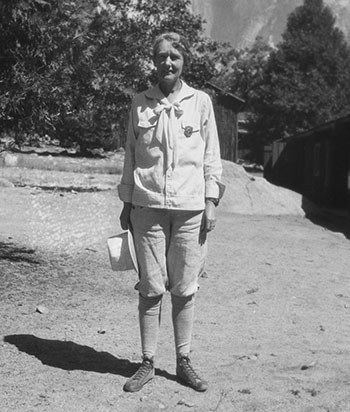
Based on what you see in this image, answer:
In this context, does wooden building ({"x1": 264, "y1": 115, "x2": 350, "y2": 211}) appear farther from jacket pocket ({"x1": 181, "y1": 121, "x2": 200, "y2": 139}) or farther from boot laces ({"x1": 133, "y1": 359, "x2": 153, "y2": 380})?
boot laces ({"x1": 133, "y1": 359, "x2": 153, "y2": 380})

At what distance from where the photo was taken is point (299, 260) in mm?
9922

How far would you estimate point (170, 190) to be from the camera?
421 centimetres

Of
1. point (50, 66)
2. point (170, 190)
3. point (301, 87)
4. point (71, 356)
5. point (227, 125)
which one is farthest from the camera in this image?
point (301, 87)

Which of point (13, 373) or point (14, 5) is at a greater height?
point (14, 5)

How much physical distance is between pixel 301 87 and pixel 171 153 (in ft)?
131

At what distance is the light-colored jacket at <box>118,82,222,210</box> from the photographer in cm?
423

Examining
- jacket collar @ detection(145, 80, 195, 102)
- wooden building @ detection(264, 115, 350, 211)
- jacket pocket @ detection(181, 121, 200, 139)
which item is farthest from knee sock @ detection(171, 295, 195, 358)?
wooden building @ detection(264, 115, 350, 211)

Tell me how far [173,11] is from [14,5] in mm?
12774

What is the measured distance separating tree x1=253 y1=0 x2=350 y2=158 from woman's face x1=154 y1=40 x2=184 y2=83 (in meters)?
38.6

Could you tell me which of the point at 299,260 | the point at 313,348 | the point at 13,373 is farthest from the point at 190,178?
the point at 299,260

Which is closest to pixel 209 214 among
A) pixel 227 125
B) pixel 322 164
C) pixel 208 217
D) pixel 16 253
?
pixel 208 217

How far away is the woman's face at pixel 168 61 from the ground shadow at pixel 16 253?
14.1ft

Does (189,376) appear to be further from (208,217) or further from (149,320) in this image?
(208,217)

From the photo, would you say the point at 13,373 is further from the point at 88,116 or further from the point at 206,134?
the point at 88,116
